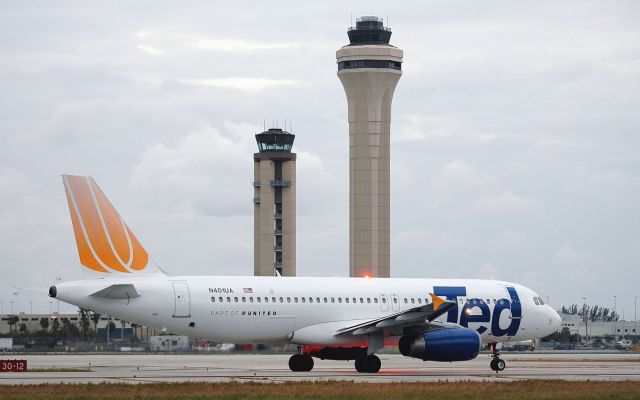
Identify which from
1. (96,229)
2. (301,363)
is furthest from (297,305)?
(96,229)

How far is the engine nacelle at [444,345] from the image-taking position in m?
39.4

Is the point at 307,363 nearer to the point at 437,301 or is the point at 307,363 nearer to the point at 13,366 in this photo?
the point at 437,301

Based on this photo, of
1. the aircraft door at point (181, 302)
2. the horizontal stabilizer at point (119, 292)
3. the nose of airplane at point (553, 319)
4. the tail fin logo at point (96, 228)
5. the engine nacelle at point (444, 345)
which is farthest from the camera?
the nose of airplane at point (553, 319)

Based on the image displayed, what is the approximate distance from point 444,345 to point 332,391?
10.8 metres

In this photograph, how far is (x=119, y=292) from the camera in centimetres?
3809

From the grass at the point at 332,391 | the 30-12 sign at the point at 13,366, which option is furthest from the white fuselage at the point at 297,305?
the grass at the point at 332,391

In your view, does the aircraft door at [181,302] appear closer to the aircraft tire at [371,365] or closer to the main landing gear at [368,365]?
the main landing gear at [368,365]

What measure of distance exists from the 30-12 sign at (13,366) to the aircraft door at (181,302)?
224 inches

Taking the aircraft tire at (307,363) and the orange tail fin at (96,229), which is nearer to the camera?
the orange tail fin at (96,229)

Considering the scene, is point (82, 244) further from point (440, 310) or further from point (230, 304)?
point (440, 310)

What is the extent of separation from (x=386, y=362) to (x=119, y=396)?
26.5m

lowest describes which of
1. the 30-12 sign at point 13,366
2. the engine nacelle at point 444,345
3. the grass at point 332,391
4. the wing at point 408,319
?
the grass at point 332,391

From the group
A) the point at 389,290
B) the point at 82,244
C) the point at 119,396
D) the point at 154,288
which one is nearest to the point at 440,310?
the point at 389,290

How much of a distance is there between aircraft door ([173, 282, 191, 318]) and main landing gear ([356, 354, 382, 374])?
6093 mm
